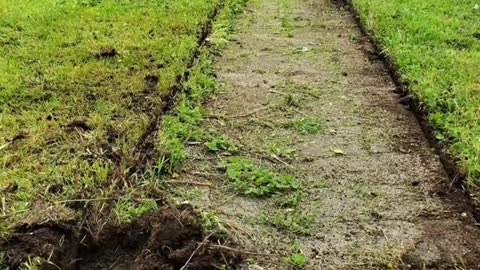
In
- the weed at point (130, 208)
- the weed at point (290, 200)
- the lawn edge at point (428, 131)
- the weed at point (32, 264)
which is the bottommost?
the lawn edge at point (428, 131)

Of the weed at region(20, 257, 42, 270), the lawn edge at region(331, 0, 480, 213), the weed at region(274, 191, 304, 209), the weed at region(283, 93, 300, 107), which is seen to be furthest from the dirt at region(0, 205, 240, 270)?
the weed at region(283, 93, 300, 107)

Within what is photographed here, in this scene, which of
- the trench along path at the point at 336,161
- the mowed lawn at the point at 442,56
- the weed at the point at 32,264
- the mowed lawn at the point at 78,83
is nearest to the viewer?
the weed at the point at 32,264

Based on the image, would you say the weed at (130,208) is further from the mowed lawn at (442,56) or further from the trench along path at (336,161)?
the mowed lawn at (442,56)

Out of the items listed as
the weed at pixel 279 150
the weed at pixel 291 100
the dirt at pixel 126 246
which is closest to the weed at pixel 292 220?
the dirt at pixel 126 246

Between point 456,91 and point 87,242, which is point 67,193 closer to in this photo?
point 87,242

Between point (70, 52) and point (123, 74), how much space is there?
56 cm

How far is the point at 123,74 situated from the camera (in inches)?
135

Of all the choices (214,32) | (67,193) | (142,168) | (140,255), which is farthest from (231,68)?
(140,255)

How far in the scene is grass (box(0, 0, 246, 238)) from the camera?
2.35 m

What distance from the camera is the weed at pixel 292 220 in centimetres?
216

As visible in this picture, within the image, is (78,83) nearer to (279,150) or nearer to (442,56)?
(279,150)

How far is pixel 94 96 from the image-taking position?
3158mm

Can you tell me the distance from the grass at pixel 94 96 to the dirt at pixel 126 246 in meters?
0.08

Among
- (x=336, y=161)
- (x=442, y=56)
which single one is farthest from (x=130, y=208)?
(x=442, y=56)
